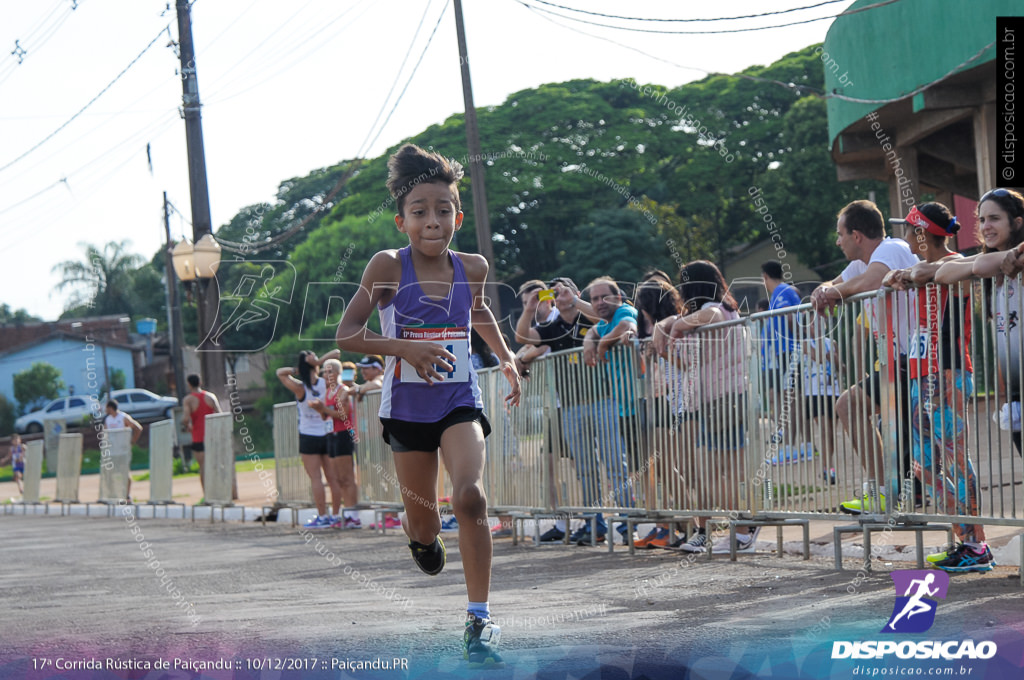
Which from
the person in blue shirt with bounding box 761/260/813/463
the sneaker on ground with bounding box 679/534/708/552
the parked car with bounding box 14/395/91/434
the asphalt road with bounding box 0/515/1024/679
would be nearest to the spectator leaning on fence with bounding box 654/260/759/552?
the sneaker on ground with bounding box 679/534/708/552

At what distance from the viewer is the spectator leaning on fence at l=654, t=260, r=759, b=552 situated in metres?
8.23

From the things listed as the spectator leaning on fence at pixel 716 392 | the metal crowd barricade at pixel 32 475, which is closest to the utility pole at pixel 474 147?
the spectator leaning on fence at pixel 716 392

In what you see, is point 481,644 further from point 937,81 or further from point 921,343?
point 937,81

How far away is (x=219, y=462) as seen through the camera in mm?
17578

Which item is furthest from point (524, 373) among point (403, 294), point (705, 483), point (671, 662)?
point (671, 662)

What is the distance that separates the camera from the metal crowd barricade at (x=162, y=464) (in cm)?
1973

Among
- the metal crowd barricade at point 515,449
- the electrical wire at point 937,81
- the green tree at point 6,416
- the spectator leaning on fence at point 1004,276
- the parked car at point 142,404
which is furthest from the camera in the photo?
the green tree at point 6,416

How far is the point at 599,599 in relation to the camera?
6453 millimetres

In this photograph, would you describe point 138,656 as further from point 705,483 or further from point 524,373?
point 524,373

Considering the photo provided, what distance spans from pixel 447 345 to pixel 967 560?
10.4 feet

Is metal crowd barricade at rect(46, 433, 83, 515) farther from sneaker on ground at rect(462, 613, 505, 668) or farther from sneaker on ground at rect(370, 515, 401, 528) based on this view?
sneaker on ground at rect(462, 613, 505, 668)

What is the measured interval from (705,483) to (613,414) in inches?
49.5

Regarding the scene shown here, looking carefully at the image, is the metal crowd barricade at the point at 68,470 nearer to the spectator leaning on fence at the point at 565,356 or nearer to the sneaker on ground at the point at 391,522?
the sneaker on ground at the point at 391,522

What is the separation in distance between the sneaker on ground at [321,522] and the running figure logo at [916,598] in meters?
8.85
